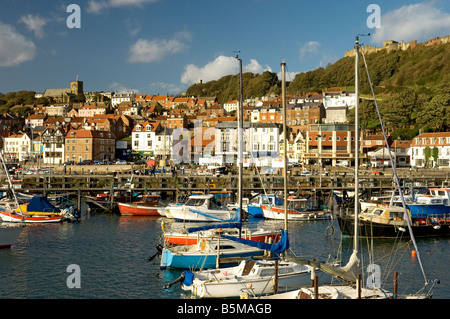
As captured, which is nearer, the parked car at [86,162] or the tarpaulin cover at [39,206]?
the tarpaulin cover at [39,206]

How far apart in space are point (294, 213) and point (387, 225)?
366 inches

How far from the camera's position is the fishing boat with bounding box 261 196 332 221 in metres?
37.0

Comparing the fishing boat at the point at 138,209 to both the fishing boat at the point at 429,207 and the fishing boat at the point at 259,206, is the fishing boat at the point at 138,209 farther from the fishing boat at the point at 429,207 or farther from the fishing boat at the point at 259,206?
the fishing boat at the point at 429,207

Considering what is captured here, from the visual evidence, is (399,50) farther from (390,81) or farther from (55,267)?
(55,267)

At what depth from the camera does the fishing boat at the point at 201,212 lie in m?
34.5

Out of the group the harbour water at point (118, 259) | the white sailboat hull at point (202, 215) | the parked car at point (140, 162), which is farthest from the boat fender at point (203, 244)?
the parked car at point (140, 162)

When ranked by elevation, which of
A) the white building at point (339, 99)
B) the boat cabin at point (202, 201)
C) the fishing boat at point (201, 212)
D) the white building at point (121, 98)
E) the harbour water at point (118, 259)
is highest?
the white building at point (121, 98)

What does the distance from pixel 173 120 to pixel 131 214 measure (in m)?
60.2

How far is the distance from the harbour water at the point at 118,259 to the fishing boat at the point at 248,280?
5.83ft

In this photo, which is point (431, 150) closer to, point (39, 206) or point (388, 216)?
point (388, 216)

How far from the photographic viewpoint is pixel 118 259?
24156mm

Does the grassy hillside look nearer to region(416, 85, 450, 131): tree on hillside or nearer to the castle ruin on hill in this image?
the castle ruin on hill

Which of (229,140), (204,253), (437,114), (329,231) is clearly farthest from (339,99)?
(204,253)
